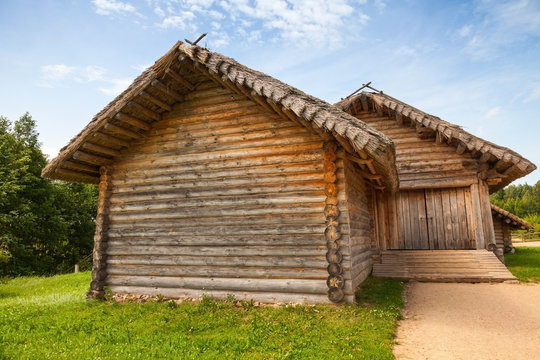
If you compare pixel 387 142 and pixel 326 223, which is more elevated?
pixel 387 142

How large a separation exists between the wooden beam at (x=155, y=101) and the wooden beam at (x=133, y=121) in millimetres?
648

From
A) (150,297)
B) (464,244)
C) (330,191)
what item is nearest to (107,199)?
(150,297)

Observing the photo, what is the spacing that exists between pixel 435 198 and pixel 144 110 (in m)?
10.6

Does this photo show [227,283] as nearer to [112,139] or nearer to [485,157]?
[112,139]

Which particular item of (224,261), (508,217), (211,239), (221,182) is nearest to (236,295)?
(224,261)

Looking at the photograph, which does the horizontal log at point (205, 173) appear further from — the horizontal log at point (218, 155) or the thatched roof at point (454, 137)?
the thatched roof at point (454, 137)

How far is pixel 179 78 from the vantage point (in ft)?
27.1

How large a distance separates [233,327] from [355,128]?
13.6 feet

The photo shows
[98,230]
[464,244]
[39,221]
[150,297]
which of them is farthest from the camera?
[39,221]

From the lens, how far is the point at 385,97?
13.1 metres

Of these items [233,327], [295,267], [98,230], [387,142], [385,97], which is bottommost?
[233,327]

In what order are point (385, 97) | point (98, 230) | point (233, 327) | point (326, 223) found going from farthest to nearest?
1. point (385, 97)
2. point (98, 230)
3. point (326, 223)
4. point (233, 327)

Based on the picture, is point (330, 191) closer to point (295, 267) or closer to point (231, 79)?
point (295, 267)

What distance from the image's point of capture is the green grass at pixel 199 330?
4.97 m
